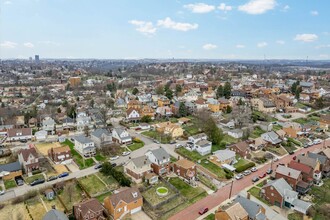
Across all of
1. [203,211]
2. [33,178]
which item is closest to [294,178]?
[203,211]

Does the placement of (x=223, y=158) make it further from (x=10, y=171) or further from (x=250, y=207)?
(x=10, y=171)

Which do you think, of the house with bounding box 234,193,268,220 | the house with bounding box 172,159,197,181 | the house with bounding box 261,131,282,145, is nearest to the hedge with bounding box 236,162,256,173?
the house with bounding box 172,159,197,181

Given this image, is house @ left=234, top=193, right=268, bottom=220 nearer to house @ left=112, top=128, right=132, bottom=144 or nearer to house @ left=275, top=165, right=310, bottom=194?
house @ left=275, top=165, right=310, bottom=194

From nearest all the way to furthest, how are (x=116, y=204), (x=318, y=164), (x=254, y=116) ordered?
(x=116, y=204), (x=318, y=164), (x=254, y=116)

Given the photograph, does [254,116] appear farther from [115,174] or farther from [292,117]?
[115,174]

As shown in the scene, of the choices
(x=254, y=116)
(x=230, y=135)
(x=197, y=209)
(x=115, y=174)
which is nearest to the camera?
(x=197, y=209)

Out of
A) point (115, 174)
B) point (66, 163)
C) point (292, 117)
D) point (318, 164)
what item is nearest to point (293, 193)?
point (318, 164)

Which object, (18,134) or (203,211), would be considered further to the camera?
(18,134)
